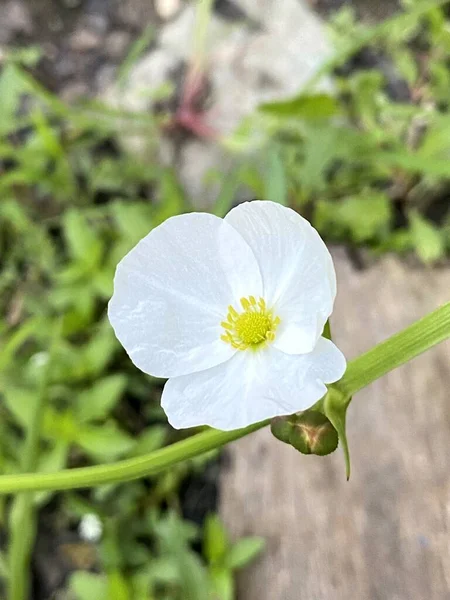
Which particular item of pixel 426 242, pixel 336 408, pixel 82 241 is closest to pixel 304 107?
pixel 426 242

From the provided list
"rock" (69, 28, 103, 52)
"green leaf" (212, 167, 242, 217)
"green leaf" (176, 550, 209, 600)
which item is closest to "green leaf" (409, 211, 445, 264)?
"green leaf" (212, 167, 242, 217)

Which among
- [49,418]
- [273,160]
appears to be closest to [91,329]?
[49,418]

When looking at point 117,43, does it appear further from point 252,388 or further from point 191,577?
point 252,388

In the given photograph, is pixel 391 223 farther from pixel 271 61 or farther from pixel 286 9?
pixel 286 9

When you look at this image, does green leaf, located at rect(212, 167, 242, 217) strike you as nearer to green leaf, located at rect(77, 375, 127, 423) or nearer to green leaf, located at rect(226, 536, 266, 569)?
green leaf, located at rect(77, 375, 127, 423)

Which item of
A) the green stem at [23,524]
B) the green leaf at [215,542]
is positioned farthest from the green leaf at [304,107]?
the green leaf at [215,542]

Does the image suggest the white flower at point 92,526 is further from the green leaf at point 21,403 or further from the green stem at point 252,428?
the green stem at point 252,428
